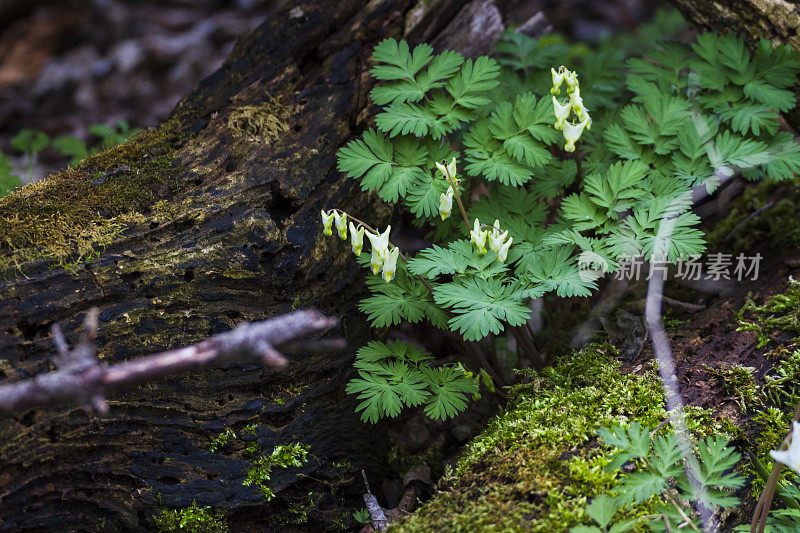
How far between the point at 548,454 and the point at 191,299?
71.9 inches

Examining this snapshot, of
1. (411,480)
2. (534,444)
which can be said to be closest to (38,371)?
(411,480)

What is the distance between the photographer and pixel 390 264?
2.70m

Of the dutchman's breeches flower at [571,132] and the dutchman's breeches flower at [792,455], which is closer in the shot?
the dutchman's breeches flower at [792,455]

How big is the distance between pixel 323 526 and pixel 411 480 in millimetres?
526

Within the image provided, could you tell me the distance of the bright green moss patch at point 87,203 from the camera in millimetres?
2691

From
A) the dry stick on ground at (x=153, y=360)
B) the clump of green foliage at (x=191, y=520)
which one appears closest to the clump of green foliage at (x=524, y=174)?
the dry stick on ground at (x=153, y=360)

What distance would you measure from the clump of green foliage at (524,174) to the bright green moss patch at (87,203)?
1.02 meters

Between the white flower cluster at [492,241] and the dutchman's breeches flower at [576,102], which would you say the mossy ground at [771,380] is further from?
the dutchman's breeches flower at [576,102]

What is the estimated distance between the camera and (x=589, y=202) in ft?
10.0

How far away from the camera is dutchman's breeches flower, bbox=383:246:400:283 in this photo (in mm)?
2676

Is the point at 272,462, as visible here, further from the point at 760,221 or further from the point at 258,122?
the point at 760,221

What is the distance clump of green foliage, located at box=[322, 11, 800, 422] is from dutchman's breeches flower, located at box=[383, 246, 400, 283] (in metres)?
0.01

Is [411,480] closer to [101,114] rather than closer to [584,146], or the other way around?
[584,146]

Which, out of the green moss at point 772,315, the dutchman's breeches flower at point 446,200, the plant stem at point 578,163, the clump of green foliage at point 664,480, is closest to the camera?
the clump of green foliage at point 664,480
